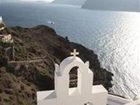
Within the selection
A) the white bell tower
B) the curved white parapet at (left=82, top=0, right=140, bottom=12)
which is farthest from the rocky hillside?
the curved white parapet at (left=82, top=0, right=140, bottom=12)

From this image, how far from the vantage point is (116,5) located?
395 ft

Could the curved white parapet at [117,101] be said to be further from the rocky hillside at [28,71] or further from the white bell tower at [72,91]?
the rocky hillside at [28,71]

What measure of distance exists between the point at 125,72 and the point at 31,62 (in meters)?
17.8

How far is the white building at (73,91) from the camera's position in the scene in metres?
5.46

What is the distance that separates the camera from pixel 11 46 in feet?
74.0

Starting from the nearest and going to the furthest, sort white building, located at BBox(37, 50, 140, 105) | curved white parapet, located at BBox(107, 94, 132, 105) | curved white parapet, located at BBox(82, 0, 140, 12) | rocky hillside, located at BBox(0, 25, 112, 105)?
1. white building, located at BBox(37, 50, 140, 105)
2. curved white parapet, located at BBox(107, 94, 132, 105)
3. rocky hillside, located at BBox(0, 25, 112, 105)
4. curved white parapet, located at BBox(82, 0, 140, 12)

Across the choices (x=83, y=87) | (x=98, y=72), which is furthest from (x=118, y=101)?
(x=98, y=72)

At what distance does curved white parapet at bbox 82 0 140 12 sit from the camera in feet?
364

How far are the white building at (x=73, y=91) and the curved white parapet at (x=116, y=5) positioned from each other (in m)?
101

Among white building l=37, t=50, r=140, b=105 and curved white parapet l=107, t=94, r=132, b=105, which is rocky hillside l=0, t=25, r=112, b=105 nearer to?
curved white parapet l=107, t=94, r=132, b=105

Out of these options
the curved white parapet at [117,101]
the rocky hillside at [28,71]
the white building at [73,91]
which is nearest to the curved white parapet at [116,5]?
the rocky hillside at [28,71]

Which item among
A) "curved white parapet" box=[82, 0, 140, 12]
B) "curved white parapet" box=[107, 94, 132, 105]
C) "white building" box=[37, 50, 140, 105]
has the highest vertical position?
"curved white parapet" box=[82, 0, 140, 12]

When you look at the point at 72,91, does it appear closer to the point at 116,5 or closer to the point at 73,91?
the point at 73,91

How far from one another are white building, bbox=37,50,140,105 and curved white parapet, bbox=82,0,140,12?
331 ft
